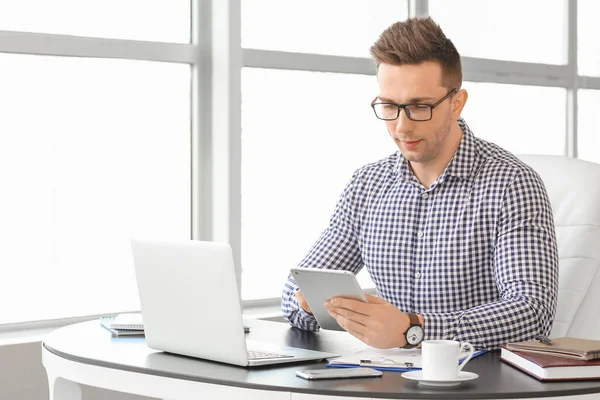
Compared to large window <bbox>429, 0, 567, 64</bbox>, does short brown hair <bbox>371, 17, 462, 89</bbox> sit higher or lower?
lower

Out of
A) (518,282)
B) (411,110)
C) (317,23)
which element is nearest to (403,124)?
(411,110)

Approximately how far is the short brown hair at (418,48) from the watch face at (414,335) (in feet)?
1.97

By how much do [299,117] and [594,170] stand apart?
1597mm

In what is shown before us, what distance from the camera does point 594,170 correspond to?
2404 millimetres

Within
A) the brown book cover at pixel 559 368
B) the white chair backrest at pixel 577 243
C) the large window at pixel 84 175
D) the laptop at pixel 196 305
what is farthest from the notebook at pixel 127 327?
the large window at pixel 84 175

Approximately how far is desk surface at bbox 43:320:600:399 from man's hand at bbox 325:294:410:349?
0.32 feet

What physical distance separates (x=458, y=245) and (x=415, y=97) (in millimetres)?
356

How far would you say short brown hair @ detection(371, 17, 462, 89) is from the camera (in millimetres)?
2068

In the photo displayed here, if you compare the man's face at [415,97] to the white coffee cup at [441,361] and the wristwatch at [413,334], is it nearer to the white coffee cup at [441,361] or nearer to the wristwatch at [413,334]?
the wristwatch at [413,334]

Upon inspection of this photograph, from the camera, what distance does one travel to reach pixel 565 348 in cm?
162

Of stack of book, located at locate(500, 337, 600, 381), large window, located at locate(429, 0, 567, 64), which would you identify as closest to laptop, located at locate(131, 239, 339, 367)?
stack of book, located at locate(500, 337, 600, 381)

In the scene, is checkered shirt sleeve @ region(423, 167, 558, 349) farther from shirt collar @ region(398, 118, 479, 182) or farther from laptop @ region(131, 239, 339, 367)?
laptop @ region(131, 239, 339, 367)

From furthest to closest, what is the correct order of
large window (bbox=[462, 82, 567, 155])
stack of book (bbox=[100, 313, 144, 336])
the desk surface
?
large window (bbox=[462, 82, 567, 155]) → stack of book (bbox=[100, 313, 144, 336]) → the desk surface

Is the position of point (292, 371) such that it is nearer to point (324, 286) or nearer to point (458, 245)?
point (324, 286)
